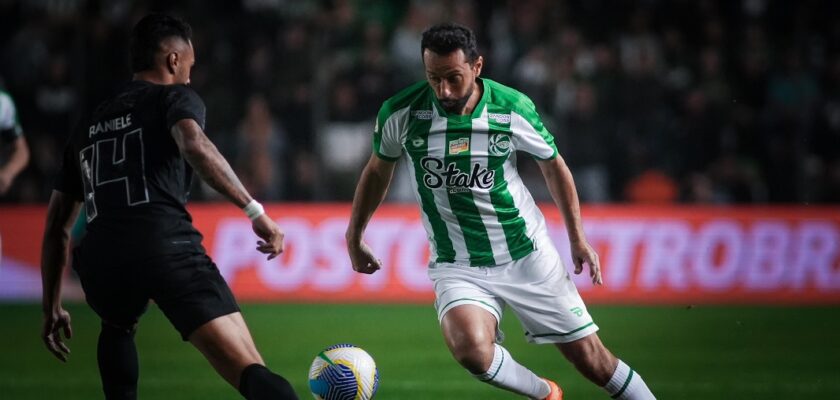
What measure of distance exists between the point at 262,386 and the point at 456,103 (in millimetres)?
1871

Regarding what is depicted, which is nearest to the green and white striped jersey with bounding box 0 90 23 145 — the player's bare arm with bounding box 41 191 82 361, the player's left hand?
the player's bare arm with bounding box 41 191 82 361

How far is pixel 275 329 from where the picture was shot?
11.5m

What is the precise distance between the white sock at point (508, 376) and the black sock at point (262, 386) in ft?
4.44

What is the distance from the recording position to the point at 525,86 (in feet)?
48.7

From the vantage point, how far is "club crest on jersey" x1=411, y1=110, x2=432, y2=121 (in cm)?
588

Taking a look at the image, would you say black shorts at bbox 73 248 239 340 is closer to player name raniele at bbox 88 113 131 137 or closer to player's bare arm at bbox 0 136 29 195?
player name raniele at bbox 88 113 131 137

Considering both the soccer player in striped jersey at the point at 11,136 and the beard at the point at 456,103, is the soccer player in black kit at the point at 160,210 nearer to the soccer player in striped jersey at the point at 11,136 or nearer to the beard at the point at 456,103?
the beard at the point at 456,103

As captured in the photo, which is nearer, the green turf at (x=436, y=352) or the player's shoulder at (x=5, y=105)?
the green turf at (x=436, y=352)

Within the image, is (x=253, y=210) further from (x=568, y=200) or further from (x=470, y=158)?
(x=568, y=200)

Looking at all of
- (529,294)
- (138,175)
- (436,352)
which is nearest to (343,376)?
(529,294)

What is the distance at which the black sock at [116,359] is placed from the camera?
5535 millimetres

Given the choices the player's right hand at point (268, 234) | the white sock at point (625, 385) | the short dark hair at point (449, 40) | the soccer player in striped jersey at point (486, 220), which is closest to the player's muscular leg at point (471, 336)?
the soccer player in striped jersey at point (486, 220)

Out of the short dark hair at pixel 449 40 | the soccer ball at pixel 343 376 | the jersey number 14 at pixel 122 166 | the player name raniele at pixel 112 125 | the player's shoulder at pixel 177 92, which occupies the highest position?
the short dark hair at pixel 449 40

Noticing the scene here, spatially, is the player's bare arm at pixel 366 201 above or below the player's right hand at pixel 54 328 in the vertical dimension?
above
